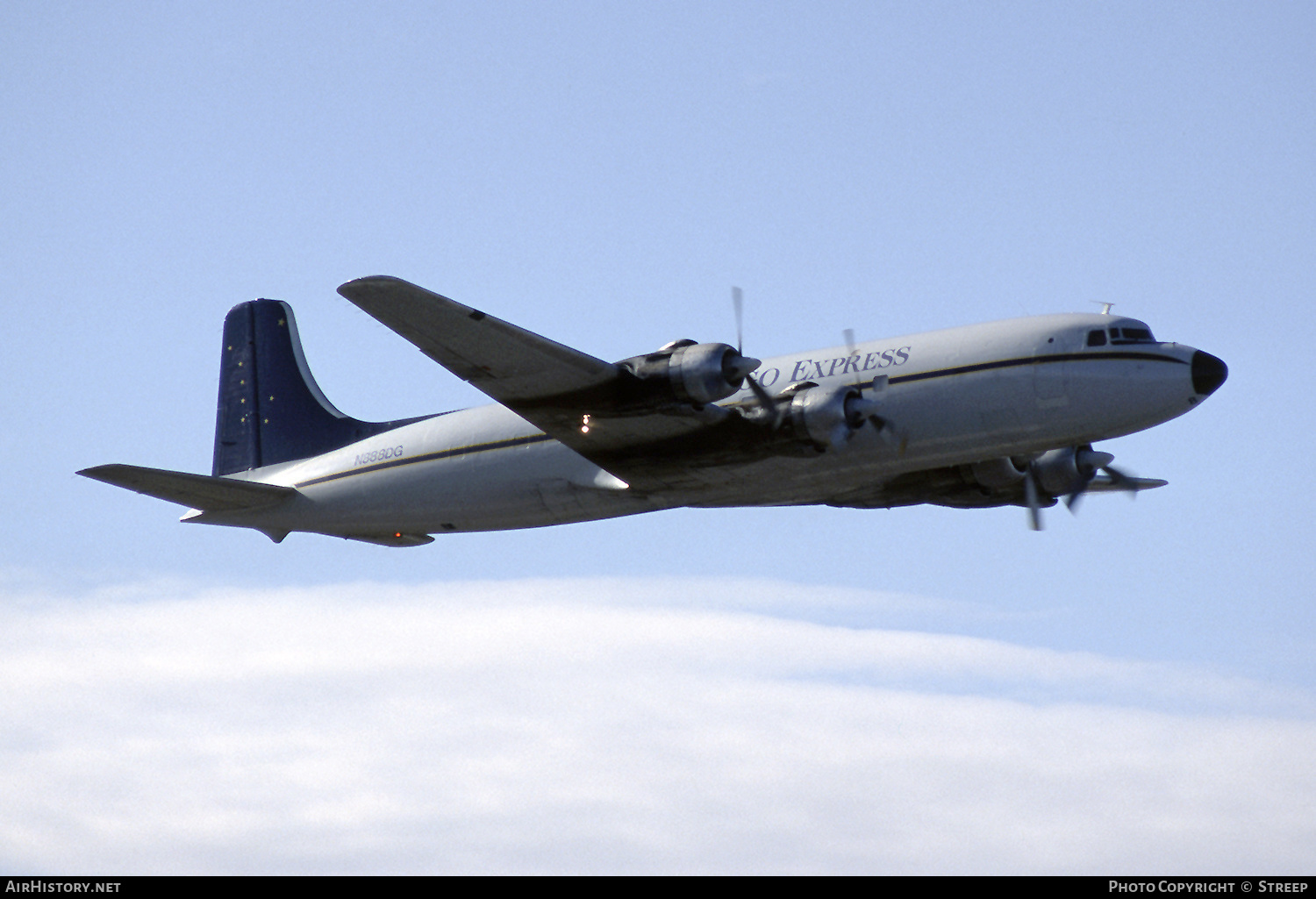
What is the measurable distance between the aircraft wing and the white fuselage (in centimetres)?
80

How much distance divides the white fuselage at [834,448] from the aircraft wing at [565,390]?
80 centimetres

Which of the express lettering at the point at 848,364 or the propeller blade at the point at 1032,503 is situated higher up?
the express lettering at the point at 848,364

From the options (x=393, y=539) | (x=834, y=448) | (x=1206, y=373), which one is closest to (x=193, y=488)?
(x=393, y=539)

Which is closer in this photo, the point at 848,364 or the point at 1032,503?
the point at 848,364

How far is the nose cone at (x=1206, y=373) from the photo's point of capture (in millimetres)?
28219

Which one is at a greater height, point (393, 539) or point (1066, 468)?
point (1066, 468)

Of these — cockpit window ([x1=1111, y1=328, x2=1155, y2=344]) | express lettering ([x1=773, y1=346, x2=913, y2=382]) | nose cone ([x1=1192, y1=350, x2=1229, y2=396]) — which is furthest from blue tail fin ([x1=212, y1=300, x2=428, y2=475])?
nose cone ([x1=1192, y1=350, x2=1229, y2=396])

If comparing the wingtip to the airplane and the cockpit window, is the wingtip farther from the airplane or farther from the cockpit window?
the cockpit window

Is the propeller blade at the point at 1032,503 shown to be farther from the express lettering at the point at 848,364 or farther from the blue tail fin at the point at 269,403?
the blue tail fin at the point at 269,403

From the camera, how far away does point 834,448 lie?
94.5 feet

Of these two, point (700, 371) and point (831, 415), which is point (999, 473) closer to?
point (831, 415)

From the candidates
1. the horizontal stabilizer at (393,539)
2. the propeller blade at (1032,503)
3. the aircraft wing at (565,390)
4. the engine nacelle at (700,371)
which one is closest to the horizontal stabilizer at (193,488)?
the horizontal stabilizer at (393,539)

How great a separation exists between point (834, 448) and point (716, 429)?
2.41 metres

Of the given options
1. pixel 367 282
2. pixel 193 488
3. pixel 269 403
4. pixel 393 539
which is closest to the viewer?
pixel 367 282
